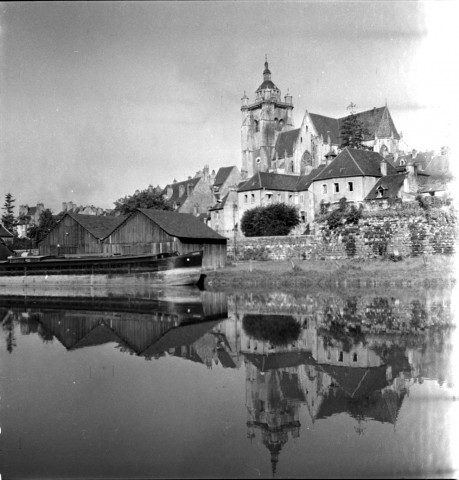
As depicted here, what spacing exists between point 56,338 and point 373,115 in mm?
72871

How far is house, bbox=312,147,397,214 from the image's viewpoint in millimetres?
51375

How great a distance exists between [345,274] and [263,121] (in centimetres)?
6598

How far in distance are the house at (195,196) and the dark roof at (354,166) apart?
31051 mm

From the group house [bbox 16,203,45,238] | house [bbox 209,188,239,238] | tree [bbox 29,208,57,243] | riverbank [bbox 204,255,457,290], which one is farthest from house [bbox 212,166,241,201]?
house [bbox 16,203,45,238]

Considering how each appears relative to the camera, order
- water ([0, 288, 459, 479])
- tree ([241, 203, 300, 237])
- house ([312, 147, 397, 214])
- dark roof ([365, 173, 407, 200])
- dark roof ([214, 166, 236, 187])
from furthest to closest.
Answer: dark roof ([214, 166, 236, 187])
tree ([241, 203, 300, 237])
house ([312, 147, 397, 214])
dark roof ([365, 173, 407, 200])
water ([0, 288, 459, 479])

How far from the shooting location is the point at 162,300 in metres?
33.2

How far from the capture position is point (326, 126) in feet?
271

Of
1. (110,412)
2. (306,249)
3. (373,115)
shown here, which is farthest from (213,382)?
(373,115)

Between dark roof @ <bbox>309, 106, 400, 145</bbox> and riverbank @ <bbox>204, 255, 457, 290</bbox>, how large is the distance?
41369 millimetres

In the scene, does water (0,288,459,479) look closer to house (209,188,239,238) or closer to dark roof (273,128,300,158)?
house (209,188,239,238)

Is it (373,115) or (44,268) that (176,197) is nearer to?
(373,115)

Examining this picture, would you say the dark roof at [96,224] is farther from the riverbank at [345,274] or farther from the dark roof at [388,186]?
the dark roof at [388,186]

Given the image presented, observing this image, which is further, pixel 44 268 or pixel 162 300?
pixel 44 268

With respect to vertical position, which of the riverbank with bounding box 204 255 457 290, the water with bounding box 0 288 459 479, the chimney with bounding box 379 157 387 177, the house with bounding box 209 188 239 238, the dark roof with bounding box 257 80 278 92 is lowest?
the water with bounding box 0 288 459 479
